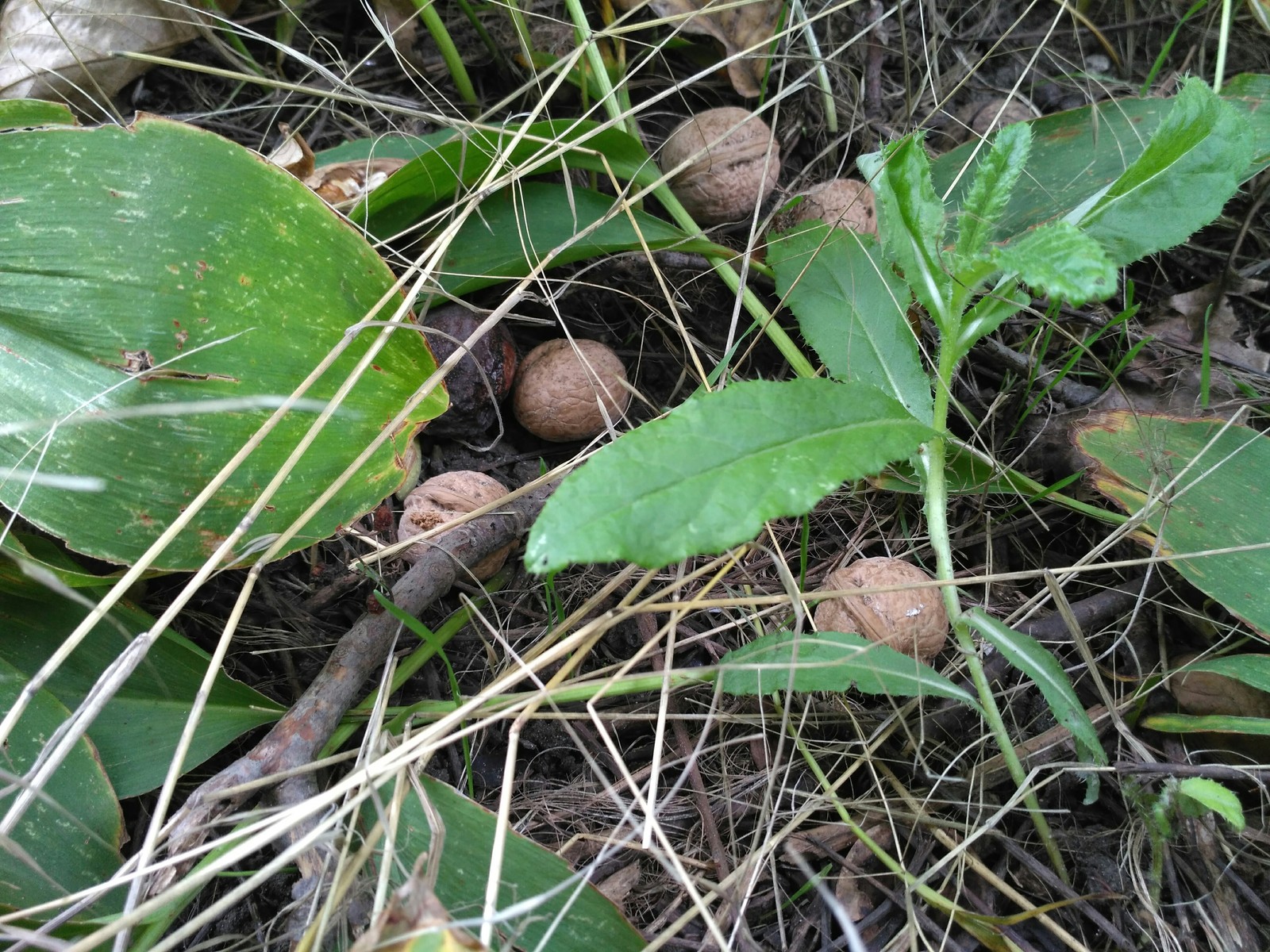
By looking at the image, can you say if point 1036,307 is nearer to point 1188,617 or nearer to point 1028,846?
point 1188,617

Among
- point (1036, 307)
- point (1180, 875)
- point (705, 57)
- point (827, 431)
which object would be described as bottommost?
point (1180, 875)

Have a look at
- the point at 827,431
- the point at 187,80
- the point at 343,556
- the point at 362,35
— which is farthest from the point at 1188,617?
the point at 187,80

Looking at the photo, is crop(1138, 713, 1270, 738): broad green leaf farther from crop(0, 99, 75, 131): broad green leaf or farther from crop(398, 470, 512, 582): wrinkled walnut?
crop(0, 99, 75, 131): broad green leaf

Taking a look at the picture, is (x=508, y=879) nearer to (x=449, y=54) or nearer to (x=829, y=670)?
(x=829, y=670)

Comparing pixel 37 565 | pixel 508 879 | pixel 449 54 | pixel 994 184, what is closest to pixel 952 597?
pixel 994 184

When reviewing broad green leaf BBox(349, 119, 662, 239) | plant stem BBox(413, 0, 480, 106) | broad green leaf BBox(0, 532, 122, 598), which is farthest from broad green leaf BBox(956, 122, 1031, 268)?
broad green leaf BBox(0, 532, 122, 598)

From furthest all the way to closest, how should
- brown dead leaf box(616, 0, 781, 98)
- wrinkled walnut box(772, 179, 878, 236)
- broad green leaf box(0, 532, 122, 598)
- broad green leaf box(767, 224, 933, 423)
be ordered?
brown dead leaf box(616, 0, 781, 98) → wrinkled walnut box(772, 179, 878, 236) → broad green leaf box(767, 224, 933, 423) → broad green leaf box(0, 532, 122, 598)
